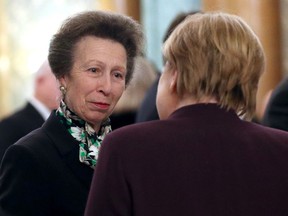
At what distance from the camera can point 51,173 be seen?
303 cm

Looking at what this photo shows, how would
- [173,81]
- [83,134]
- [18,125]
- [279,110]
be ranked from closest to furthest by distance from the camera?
[173,81] → [83,134] → [279,110] → [18,125]

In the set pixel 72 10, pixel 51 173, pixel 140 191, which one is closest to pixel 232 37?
pixel 140 191

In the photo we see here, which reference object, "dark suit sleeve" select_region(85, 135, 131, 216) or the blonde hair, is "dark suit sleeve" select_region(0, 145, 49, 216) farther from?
the blonde hair

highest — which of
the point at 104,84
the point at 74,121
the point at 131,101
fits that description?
the point at 104,84

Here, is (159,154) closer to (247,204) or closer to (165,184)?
(165,184)

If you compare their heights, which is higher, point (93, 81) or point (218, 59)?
point (218, 59)

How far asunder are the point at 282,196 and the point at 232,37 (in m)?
0.47

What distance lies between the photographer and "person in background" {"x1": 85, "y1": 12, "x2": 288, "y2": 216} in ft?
8.21

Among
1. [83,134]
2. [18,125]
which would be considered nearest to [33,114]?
[18,125]

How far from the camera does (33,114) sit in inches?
201

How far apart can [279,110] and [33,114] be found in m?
1.40

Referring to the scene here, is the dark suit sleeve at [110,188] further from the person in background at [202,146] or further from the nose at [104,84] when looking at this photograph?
the nose at [104,84]

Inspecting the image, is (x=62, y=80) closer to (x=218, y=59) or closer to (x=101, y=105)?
(x=101, y=105)

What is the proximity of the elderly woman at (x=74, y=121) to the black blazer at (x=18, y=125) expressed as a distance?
1.33 metres
